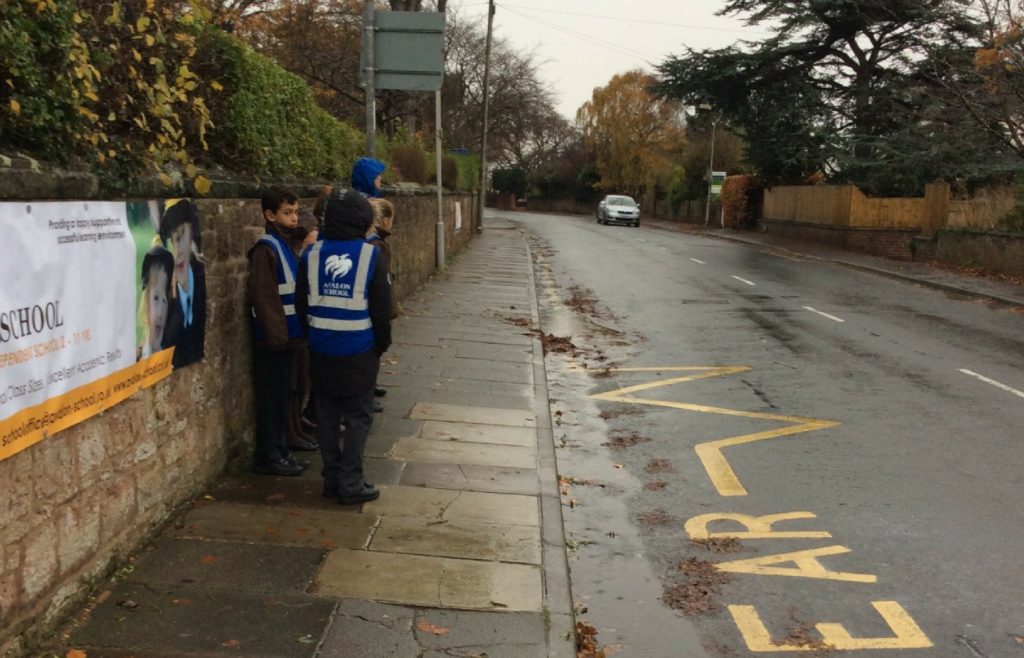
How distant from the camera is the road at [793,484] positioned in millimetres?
4277

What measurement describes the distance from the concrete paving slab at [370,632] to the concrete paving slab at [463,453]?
2.29 m

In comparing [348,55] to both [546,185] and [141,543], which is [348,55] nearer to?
[141,543]

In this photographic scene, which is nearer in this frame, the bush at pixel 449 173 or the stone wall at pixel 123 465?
the stone wall at pixel 123 465

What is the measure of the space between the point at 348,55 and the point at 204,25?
66.7 feet

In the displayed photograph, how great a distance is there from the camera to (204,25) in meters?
5.60

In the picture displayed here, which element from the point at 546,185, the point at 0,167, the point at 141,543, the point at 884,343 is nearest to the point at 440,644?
the point at 141,543

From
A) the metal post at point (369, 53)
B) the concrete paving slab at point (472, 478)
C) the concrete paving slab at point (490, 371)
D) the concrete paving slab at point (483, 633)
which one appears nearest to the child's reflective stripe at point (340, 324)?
the concrete paving slab at point (472, 478)

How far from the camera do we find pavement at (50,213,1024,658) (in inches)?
148

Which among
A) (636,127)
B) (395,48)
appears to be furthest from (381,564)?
(636,127)

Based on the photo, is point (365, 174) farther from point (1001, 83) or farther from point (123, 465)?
point (1001, 83)

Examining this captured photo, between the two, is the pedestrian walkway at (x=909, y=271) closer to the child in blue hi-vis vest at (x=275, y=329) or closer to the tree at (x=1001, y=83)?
the tree at (x=1001, y=83)

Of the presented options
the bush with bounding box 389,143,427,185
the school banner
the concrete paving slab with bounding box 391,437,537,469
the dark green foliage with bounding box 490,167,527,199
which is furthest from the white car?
the school banner

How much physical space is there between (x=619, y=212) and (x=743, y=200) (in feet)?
23.1

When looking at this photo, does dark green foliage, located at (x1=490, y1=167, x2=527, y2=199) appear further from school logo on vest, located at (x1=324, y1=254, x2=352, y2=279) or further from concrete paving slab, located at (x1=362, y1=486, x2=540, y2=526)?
school logo on vest, located at (x1=324, y1=254, x2=352, y2=279)
